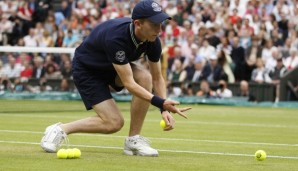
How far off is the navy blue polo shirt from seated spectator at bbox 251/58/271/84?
619 inches

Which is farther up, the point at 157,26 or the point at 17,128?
the point at 157,26

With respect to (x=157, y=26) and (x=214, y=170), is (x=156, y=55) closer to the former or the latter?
(x=157, y=26)

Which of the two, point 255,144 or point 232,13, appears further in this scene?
point 232,13

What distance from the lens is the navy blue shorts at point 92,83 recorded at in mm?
10641

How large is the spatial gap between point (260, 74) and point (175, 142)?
13.7 meters

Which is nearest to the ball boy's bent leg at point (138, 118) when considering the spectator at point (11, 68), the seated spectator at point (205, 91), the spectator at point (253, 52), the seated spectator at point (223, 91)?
the spectator at point (11, 68)

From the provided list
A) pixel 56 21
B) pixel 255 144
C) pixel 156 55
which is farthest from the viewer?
pixel 56 21

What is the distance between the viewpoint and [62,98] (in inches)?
1014

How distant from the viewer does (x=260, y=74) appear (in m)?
26.2

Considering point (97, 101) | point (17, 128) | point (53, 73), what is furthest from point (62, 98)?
point (97, 101)

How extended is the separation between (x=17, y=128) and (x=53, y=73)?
10.6m

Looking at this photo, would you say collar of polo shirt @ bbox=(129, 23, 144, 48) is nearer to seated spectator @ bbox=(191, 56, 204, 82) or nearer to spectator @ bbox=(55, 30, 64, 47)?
seated spectator @ bbox=(191, 56, 204, 82)

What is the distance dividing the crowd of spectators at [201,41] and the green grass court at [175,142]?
3564mm

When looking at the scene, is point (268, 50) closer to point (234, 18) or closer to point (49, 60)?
point (234, 18)
